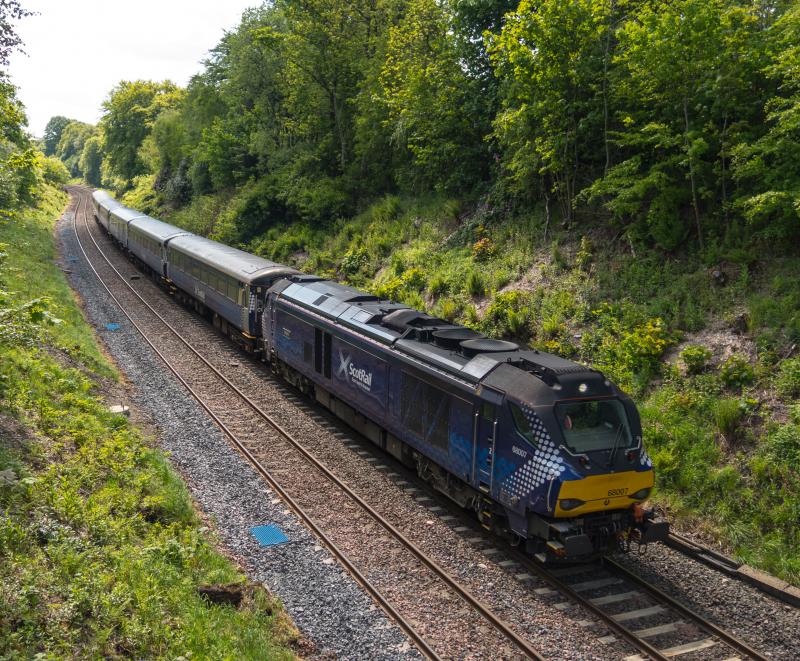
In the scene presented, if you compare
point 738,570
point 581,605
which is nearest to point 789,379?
point 738,570

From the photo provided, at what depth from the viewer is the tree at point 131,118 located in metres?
85.9

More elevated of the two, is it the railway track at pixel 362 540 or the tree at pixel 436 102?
the tree at pixel 436 102

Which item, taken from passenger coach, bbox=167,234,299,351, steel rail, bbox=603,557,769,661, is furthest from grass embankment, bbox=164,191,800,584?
passenger coach, bbox=167,234,299,351

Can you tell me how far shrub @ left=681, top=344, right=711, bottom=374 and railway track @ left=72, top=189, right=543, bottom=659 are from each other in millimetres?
7828

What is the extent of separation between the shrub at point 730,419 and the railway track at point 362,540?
6730 millimetres

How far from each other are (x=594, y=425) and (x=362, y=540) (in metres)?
4.60

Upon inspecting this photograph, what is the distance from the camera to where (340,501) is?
43.9 feet

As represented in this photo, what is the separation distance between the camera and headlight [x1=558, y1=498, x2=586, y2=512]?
9992mm

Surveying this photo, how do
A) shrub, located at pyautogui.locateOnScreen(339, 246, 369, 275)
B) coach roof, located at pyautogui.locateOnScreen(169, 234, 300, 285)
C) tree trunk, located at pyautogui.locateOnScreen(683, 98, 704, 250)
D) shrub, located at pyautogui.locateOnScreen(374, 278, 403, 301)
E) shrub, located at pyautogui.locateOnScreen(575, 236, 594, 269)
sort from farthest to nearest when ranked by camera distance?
shrub, located at pyautogui.locateOnScreen(339, 246, 369, 275) < shrub, located at pyautogui.locateOnScreen(374, 278, 403, 301) < coach roof, located at pyautogui.locateOnScreen(169, 234, 300, 285) < shrub, located at pyautogui.locateOnScreen(575, 236, 594, 269) < tree trunk, located at pyautogui.locateOnScreen(683, 98, 704, 250)

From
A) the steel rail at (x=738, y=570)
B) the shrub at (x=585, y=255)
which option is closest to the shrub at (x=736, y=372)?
the steel rail at (x=738, y=570)

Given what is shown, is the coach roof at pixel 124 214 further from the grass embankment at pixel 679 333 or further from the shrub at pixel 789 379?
the shrub at pixel 789 379

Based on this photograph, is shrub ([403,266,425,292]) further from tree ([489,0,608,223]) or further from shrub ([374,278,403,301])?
tree ([489,0,608,223])

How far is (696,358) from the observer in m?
14.9

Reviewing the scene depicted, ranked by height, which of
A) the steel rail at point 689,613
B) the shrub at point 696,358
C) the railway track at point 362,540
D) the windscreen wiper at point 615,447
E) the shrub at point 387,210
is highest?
the shrub at point 387,210
